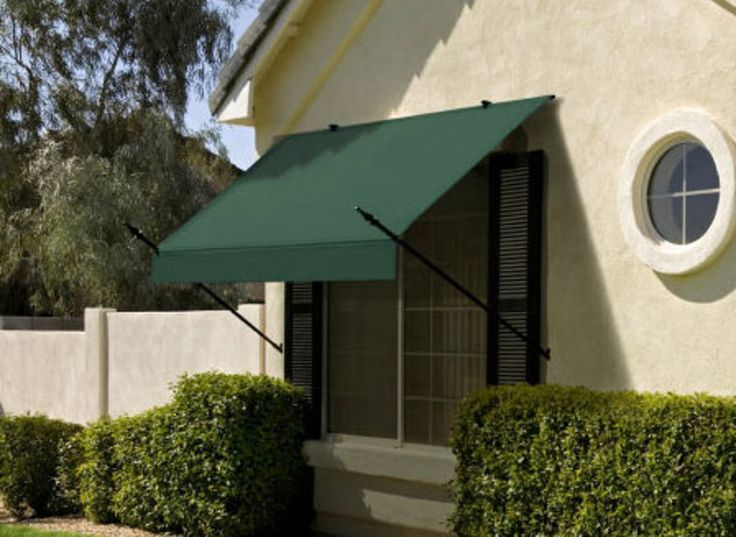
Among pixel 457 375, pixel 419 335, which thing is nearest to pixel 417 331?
pixel 419 335

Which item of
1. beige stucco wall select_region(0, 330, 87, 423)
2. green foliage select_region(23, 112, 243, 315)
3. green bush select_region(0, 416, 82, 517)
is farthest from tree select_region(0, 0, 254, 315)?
green bush select_region(0, 416, 82, 517)

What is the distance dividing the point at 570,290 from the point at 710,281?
1460mm

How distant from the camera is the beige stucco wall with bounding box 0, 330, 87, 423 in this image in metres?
18.0

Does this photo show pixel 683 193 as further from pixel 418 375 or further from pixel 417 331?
pixel 418 375

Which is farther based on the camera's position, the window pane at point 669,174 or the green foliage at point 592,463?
the window pane at point 669,174

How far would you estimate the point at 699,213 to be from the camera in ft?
30.6

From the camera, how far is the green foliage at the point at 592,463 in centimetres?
820

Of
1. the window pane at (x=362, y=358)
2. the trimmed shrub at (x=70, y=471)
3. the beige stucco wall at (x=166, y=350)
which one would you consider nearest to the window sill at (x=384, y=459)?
the window pane at (x=362, y=358)

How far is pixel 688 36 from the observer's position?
370 inches

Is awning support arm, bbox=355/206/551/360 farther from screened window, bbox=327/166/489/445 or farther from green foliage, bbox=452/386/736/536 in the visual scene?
green foliage, bbox=452/386/736/536

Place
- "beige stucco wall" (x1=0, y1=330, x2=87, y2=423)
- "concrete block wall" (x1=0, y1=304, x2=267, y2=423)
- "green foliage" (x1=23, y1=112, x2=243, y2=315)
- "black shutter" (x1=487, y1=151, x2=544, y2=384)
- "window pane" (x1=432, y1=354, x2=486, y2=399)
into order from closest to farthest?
"black shutter" (x1=487, y1=151, x2=544, y2=384) → "window pane" (x1=432, y1=354, x2=486, y2=399) → "concrete block wall" (x1=0, y1=304, x2=267, y2=423) → "beige stucco wall" (x1=0, y1=330, x2=87, y2=423) → "green foliage" (x1=23, y1=112, x2=243, y2=315)

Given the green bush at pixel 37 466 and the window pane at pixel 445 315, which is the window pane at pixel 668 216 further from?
the green bush at pixel 37 466

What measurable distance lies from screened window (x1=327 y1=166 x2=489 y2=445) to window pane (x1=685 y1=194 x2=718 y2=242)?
234 cm

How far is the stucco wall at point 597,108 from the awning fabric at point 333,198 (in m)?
0.36
